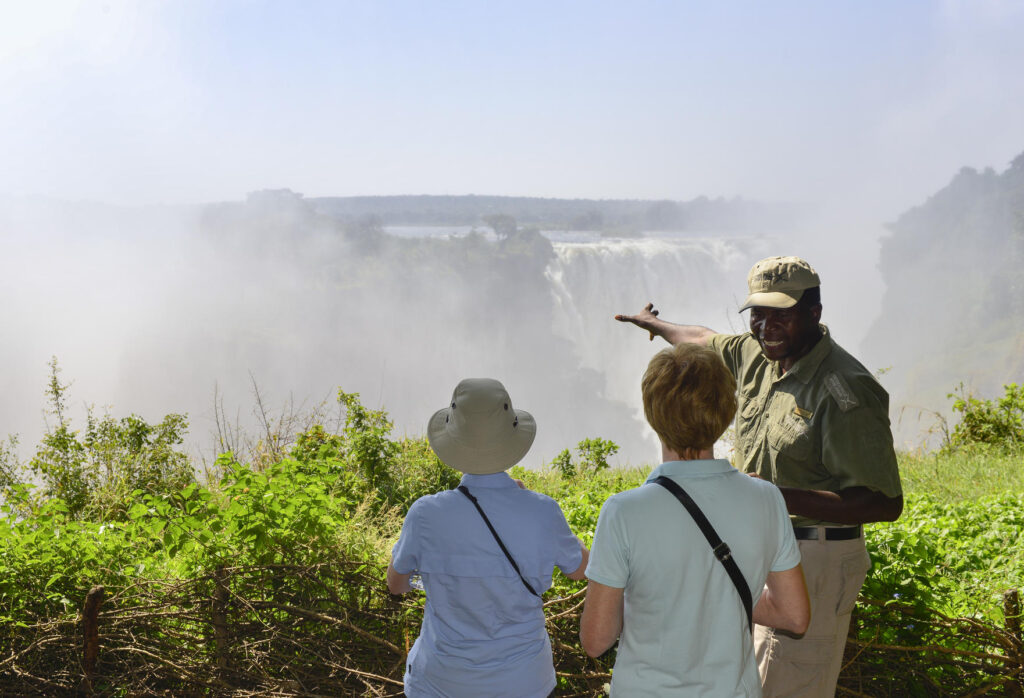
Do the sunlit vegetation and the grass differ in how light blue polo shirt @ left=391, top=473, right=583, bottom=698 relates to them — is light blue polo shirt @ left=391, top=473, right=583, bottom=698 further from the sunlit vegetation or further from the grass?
the grass

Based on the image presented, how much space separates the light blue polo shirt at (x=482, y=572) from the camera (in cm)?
204

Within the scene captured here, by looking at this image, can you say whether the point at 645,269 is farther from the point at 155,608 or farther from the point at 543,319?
the point at 155,608

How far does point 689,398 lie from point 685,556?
34cm

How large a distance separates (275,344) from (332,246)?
1040 cm

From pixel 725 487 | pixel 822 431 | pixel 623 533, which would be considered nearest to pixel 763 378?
pixel 822 431

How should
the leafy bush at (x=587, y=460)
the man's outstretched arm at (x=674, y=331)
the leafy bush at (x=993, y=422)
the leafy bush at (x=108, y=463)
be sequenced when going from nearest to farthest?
1. the man's outstretched arm at (x=674, y=331)
2. the leafy bush at (x=108, y=463)
3. the leafy bush at (x=993, y=422)
4. the leafy bush at (x=587, y=460)

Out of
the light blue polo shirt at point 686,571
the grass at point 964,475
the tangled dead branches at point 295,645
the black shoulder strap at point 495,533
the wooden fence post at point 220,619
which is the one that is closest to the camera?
the light blue polo shirt at point 686,571

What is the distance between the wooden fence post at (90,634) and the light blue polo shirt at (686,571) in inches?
109

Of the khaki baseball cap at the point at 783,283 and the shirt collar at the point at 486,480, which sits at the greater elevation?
the khaki baseball cap at the point at 783,283

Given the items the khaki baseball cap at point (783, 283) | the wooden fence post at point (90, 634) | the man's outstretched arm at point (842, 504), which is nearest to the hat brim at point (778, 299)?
the khaki baseball cap at point (783, 283)

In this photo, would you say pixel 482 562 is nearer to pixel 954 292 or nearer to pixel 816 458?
pixel 816 458

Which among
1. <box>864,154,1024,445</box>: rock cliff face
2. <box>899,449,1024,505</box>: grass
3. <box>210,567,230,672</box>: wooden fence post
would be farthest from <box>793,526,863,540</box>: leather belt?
<box>864,154,1024,445</box>: rock cliff face

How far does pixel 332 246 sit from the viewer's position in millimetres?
62812

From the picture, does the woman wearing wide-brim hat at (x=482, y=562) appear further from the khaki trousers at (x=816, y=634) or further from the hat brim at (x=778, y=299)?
the hat brim at (x=778, y=299)
